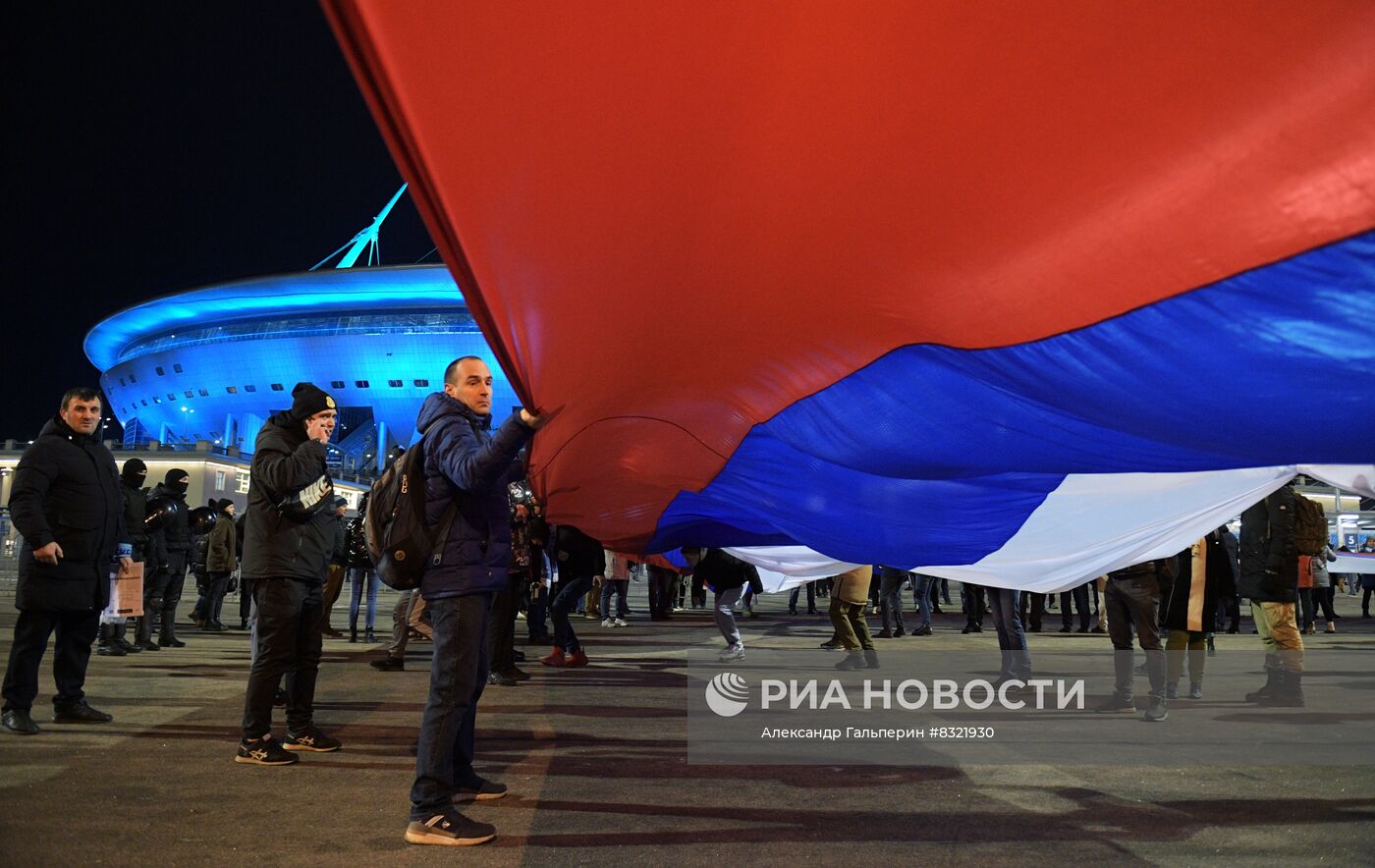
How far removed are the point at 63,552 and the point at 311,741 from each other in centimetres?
197

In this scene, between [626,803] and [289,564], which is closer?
[626,803]

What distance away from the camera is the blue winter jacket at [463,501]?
12.1ft

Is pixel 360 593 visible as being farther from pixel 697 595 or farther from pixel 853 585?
pixel 697 595

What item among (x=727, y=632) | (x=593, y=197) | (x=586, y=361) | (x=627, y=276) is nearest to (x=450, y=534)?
(x=586, y=361)

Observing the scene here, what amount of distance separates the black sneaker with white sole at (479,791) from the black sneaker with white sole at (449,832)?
2.07 feet

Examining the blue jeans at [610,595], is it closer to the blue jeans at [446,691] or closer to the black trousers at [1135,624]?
the black trousers at [1135,624]

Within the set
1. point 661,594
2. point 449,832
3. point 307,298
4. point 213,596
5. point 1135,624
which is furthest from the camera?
point 307,298

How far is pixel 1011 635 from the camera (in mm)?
7785

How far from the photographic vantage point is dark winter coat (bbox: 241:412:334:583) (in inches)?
196

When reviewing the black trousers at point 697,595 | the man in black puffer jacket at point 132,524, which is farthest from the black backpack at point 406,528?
the black trousers at point 697,595

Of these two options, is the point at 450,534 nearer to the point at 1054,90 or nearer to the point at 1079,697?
the point at 1054,90

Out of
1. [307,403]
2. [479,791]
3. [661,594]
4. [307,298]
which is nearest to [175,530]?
[307,403]

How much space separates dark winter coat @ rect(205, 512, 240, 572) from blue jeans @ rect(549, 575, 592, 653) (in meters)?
5.60

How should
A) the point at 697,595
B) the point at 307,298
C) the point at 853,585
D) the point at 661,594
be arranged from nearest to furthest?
the point at 853,585 < the point at 661,594 < the point at 697,595 < the point at 307,298
